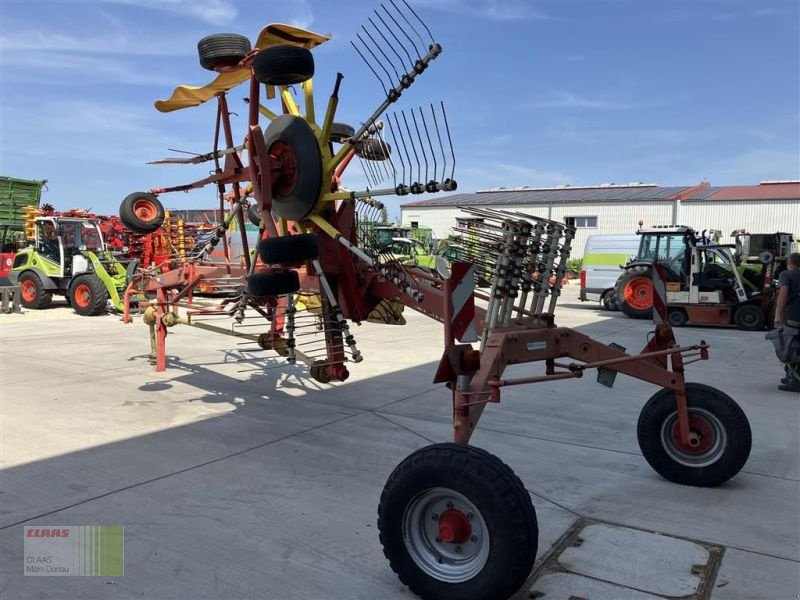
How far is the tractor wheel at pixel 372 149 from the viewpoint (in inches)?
171

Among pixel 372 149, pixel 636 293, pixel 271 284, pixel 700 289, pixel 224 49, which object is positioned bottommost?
pixel 636 293

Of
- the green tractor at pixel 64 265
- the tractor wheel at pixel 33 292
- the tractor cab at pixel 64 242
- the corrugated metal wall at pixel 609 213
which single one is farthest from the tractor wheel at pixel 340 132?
the corrugated metal wall at pixel 609 213

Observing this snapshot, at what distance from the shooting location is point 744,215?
31.6m

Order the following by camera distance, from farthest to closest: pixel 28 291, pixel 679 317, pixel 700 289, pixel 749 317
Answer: pixel 28 291 → pixel 679 317 → pixel 700 289 → pixel 749 317

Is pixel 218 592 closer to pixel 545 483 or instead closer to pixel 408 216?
pixel 545 483

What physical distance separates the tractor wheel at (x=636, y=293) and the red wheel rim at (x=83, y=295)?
1250 cm

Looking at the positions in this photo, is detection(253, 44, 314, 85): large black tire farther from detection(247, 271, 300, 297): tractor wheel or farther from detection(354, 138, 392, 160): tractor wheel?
detection(247, 271, 300, 297): tractor wheel

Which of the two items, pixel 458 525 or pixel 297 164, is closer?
pixel 458 525

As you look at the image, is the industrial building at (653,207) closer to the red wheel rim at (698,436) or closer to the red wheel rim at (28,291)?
the red wheel rim at (28,291)

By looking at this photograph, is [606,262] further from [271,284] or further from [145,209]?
[271,284]

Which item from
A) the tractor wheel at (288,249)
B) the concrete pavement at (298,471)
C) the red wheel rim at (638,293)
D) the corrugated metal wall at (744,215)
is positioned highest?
the corrugated metal wall at (744,215)

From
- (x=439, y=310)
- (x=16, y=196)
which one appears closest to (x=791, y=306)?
(x=439, y=310)

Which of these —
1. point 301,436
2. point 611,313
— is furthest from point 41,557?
point 611,313

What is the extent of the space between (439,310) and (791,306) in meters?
5.25
